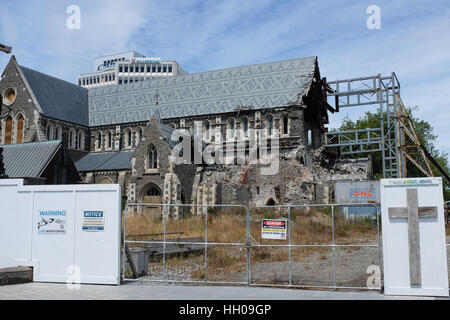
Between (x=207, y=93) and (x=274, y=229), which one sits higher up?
(x=207, y=93)

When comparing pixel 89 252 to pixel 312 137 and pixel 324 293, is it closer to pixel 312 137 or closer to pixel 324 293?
pixel 324 293

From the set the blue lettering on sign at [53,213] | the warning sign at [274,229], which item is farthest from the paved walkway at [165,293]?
the blue lettering on sign at [53,213]

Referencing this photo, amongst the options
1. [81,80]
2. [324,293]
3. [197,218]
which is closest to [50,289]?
[324,293]

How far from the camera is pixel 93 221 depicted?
1209 cm

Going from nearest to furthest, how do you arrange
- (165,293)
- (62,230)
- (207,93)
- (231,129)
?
(165,293), (62,230), (231,129), (207,93)

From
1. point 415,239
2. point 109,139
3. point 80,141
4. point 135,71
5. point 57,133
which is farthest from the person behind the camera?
point 135,71

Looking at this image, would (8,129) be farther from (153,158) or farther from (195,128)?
(195,128)

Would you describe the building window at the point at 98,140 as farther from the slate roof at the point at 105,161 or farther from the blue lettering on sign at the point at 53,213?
the blue lettering on sign at the point at 53,213

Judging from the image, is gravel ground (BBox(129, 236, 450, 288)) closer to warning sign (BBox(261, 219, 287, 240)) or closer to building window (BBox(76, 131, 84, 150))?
warning sign (BBox(261, 219, 287, 240))

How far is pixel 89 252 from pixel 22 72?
34.2 metres

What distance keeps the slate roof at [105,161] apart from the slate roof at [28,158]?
12.6m

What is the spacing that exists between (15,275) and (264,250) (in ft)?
32.3

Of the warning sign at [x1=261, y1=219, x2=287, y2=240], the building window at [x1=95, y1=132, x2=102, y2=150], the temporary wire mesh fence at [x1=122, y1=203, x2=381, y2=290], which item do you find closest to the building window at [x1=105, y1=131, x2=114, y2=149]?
the building window at [x1=95, y1=132, x2=102, y2=150]

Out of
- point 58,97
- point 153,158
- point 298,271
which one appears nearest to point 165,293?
point 298,271
